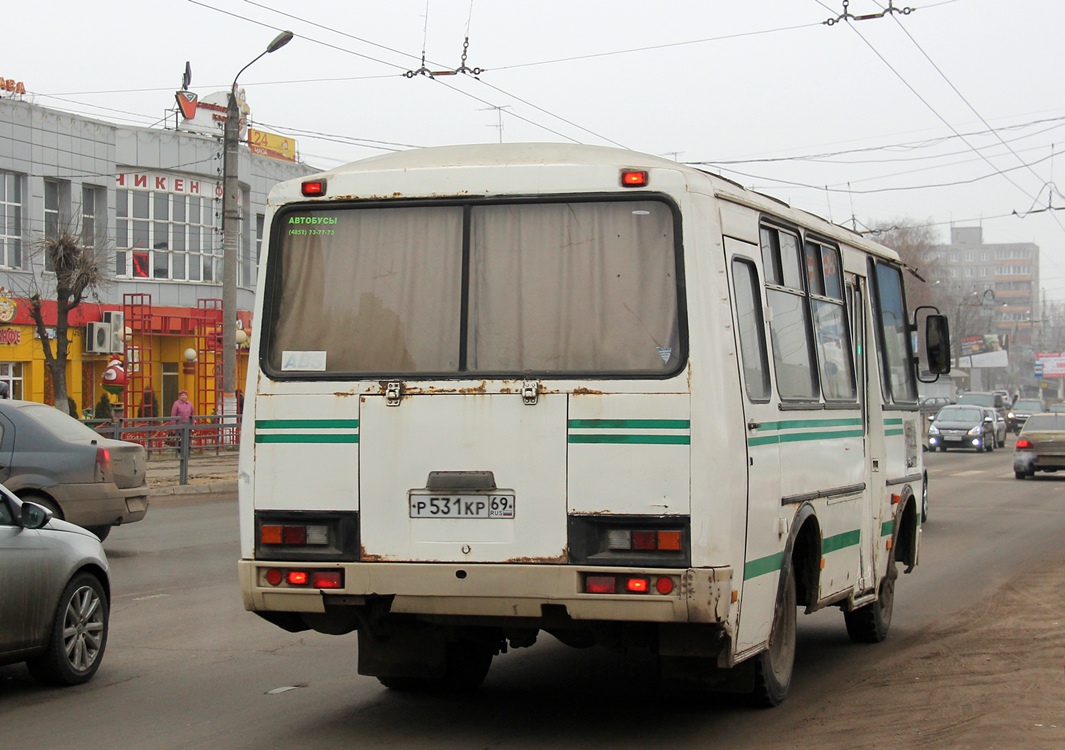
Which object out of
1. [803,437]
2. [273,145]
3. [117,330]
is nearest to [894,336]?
[803,437]

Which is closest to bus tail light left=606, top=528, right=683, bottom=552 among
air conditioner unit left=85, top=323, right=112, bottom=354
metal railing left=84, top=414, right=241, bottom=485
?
metal railing left=84, top=414, right=241, bottom=485

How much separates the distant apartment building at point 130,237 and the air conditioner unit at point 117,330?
0.13ft

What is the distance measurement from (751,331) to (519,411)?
1289 millimetres

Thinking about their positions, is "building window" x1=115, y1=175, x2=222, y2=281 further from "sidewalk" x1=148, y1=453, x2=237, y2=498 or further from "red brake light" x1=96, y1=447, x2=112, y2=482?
"red brake light" x1=96, y1=447, x2=112, y2=482

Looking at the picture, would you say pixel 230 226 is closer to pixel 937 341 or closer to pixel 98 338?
pixel 98 338

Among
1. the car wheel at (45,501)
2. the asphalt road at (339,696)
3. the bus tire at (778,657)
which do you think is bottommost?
the asphalt road at (339,696)

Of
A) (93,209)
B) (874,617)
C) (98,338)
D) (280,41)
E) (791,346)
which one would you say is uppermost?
(280,41)

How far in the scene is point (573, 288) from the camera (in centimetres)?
657

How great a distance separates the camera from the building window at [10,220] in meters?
39.3

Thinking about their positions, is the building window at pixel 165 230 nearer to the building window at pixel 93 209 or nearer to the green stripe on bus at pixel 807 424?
the building window at pixel 93 209

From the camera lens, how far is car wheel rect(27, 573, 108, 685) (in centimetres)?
816

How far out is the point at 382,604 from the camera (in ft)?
21.8

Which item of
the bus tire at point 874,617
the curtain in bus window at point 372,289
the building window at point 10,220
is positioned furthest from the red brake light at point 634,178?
the building window at point 10,220

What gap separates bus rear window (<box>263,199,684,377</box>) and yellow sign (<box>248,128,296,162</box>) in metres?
47.7
